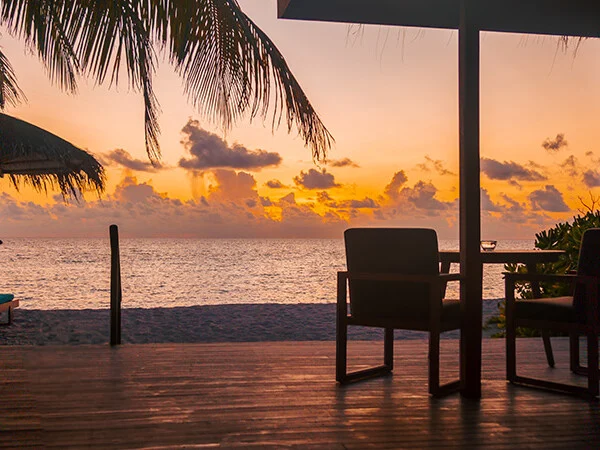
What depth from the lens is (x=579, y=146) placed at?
39.6ft

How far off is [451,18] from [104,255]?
3673 cm

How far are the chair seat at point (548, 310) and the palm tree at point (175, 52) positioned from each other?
5.88 feet

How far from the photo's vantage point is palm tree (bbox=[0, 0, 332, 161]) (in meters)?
4.04

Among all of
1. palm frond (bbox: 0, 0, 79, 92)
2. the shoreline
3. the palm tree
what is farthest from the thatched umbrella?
the shoreline

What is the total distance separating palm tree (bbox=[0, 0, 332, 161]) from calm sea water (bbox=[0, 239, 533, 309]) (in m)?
18.2

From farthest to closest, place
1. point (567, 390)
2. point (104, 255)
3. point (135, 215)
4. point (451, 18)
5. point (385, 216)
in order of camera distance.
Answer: point (104, 255), point (135, 215), point (385, 216), point (451, 18), point (567, 390)

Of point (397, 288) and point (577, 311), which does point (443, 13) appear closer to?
point (397, 288)

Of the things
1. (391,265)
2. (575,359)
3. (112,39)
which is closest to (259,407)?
(391,265)

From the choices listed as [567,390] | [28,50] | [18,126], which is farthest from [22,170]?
[567,390]

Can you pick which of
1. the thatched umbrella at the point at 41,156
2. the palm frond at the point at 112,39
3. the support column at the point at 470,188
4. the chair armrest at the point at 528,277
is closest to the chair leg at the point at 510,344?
the chair armrest at the point at 528,277

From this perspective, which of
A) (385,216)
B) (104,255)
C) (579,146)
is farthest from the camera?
(104,255)

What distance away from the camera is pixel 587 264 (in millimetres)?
3477

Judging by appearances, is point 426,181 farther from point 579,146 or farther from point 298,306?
point 579,146

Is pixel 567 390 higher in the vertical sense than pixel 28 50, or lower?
lower
